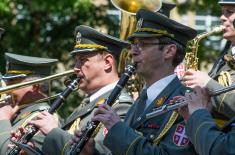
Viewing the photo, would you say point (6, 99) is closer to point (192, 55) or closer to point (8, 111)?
point (8, 111)

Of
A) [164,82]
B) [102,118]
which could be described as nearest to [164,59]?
[164,82]

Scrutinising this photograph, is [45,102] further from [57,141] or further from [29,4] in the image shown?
[29,4]

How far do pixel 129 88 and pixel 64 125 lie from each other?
1125mm

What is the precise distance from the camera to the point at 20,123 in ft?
32.4

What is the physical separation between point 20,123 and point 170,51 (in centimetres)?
226

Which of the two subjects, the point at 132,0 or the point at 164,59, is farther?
the point at 132,0

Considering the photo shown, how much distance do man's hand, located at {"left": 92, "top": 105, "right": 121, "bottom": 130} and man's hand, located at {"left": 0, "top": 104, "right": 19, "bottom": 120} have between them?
230 centimetres

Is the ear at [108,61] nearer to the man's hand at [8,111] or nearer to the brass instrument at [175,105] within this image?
the man's hand at [8,111]

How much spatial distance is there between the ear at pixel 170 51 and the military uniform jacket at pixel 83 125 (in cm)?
81

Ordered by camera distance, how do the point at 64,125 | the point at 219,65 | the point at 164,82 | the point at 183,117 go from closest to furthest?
the point at 183,117, the point at 164,82, the point at 219,65, the point at 64,125

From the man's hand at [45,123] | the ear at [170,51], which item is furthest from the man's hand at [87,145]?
the ear at [170,51]

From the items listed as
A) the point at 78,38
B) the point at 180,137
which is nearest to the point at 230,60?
the point at 180,137

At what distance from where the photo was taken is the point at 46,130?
8.69m

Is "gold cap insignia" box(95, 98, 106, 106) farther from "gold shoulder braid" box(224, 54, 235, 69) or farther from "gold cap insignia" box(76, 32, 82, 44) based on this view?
"gold shoulder braid" box(224, 54, 235, 69)
